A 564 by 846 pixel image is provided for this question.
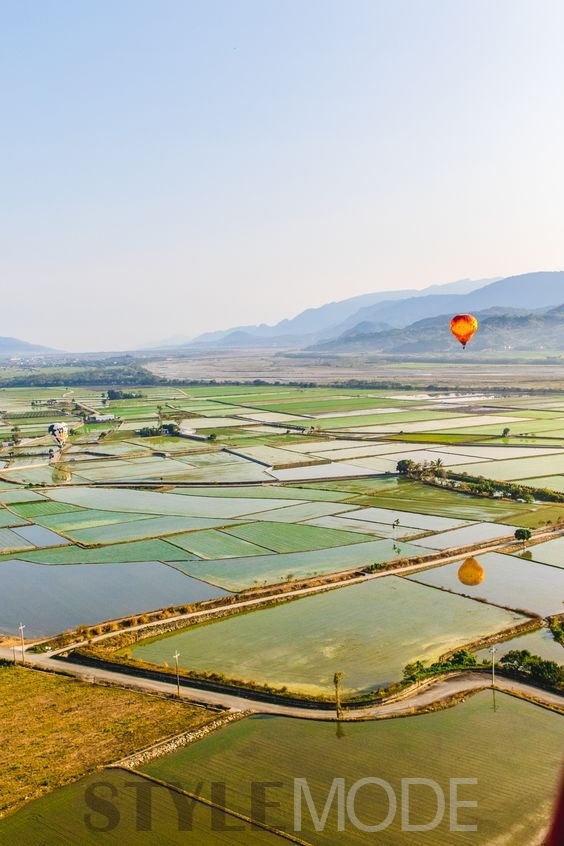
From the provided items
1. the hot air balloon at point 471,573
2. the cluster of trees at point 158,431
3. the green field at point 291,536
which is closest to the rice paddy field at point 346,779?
the hot air balloon at point 471,573

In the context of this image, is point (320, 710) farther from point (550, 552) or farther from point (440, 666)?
point (550, 552)

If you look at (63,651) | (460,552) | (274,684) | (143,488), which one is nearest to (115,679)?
(63,651)

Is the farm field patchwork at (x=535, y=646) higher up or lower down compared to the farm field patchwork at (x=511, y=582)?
lower down

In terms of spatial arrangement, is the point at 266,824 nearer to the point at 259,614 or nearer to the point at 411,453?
the point at 259,614

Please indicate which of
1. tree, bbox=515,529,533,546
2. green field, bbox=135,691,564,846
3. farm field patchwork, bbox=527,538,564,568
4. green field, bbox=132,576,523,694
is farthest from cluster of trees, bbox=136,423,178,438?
green field, bbox=135,691,564,846

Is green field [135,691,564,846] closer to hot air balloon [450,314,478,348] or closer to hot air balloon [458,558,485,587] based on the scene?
hot air balloon [458,558,485,587]

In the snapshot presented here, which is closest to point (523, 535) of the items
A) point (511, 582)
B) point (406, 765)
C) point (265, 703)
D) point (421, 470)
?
point (511, 582)

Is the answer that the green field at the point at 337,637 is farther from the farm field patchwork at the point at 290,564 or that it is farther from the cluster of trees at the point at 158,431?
the cluster of trees at the point at 158,431
